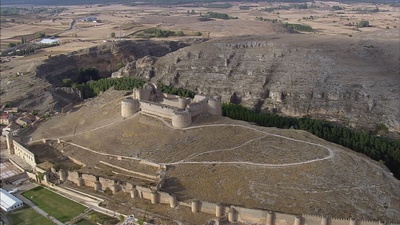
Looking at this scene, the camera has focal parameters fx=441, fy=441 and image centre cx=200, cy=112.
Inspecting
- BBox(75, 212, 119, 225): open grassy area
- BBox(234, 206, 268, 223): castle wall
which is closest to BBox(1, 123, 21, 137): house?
BBox(75, 212, 119, 225): open grassy area

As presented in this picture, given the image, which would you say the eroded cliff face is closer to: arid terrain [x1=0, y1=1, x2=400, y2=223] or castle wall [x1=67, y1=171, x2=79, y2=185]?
arid terrain [x1=0, y1=1, x2=400, y2=223]

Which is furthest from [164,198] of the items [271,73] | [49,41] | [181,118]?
[49,41]

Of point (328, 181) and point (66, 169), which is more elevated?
point (328, 181)

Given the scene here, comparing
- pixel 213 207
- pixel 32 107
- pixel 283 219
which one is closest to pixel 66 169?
pixel 213 207

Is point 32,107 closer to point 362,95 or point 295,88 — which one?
point 295,88

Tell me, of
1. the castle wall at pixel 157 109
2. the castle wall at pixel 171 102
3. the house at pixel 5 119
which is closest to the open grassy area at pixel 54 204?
the castle wall at pixel 157 109

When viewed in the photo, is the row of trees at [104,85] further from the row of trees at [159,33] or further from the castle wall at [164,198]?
the row of trees at [159,33]

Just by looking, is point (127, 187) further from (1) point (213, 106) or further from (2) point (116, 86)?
(2) point (116, 86)
